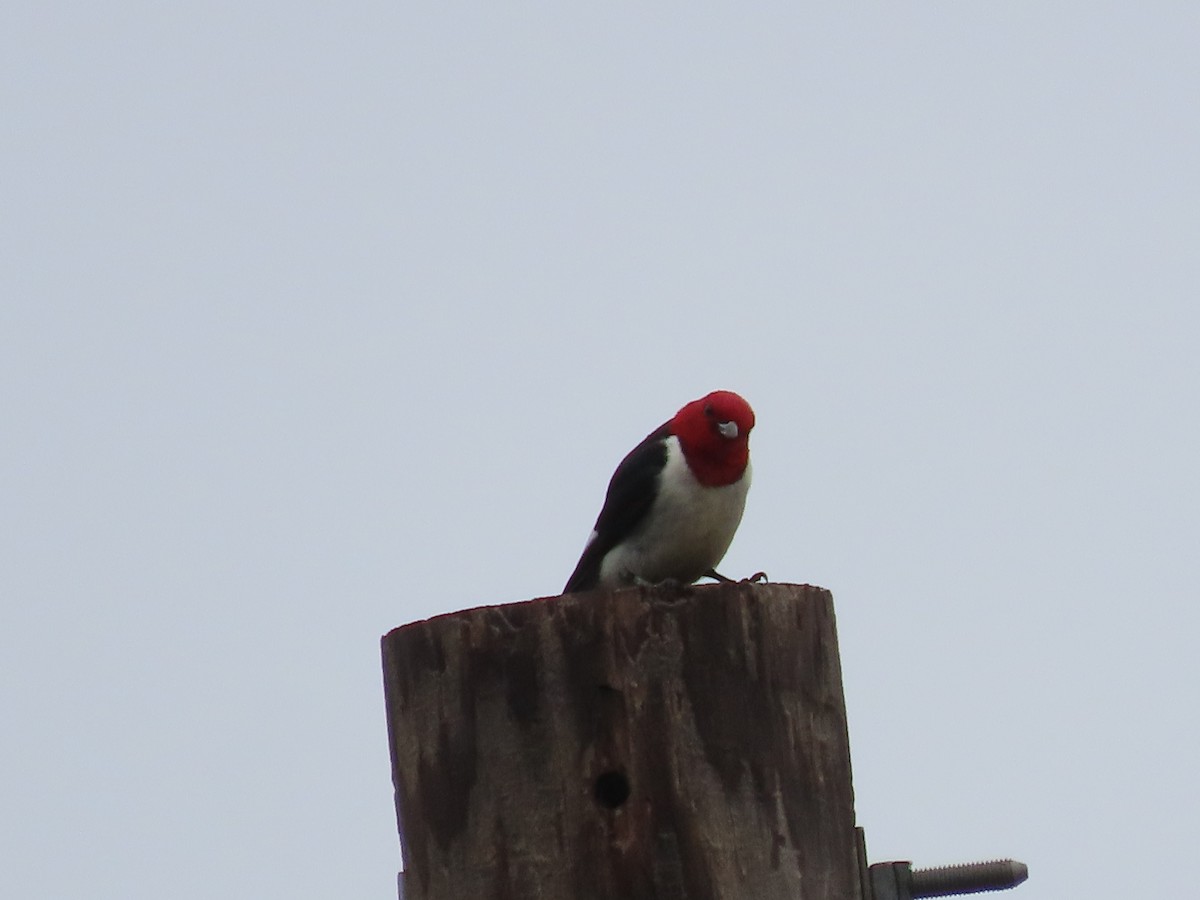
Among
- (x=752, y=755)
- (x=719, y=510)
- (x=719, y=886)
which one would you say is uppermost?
(x=719, y=510)

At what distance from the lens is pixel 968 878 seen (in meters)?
4.05

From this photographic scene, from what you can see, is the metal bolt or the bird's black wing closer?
the metal bolt

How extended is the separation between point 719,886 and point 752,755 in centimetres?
29

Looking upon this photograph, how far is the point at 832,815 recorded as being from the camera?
395 cm

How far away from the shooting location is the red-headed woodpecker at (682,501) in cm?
622

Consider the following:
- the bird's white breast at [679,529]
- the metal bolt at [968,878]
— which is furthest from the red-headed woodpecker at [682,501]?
the metal bolt at [968,878]

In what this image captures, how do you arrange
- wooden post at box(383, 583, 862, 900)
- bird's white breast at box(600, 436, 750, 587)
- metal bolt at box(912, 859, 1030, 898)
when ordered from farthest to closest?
bird's white breast at box(600, 436, 750, 587) → metal bolt at box(912, 859, 1030, 898) → wooden post at box(383, 583, 862, 900)

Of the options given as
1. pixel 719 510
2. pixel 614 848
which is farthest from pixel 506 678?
pixel 719 510

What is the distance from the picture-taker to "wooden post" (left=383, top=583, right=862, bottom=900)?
371cm

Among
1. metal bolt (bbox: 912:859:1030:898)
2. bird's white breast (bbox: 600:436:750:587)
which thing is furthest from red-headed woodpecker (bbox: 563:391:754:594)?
metal bolt (bbox: 912:859:1030:898)

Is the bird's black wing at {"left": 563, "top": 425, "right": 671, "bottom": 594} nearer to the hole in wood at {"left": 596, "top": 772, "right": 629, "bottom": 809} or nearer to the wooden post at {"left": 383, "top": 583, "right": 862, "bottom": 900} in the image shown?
the wooden post at {"left": 383, "top": 583, "right": 862, "bottom": 900}

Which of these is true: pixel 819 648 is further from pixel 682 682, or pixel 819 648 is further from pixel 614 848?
pixel 614 848

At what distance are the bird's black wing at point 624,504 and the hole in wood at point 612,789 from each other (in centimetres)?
257

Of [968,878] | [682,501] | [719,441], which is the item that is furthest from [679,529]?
[968,878]
